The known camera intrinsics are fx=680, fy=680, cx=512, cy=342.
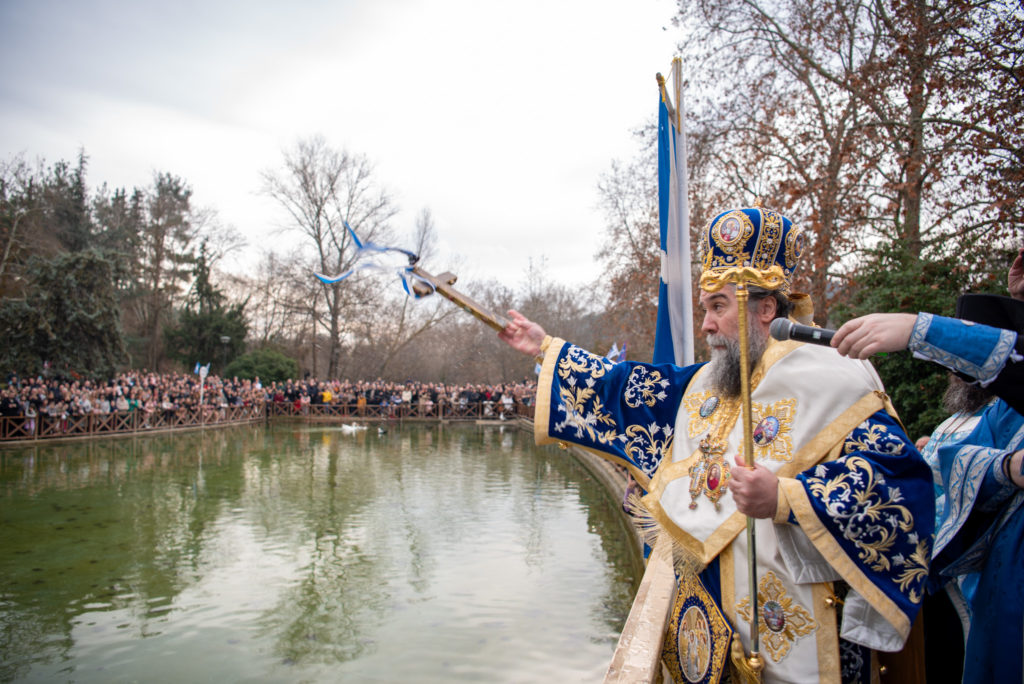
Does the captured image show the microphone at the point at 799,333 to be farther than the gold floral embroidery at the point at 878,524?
No

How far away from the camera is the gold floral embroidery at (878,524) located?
1.97 m

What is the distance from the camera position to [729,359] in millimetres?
2436

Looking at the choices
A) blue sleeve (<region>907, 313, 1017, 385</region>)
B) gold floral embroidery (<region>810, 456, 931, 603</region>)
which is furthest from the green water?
blue sleeve (<region>907, 313, 1017, 385</region>)

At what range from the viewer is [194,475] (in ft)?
49.3

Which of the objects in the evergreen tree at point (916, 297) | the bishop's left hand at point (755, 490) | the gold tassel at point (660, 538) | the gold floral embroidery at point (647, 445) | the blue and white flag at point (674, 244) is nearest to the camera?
the bishop's left hand at point (755, 490)

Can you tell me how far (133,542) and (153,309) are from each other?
3785 centimetres

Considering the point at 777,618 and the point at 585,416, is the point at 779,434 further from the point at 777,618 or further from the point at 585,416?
the point at 585,416

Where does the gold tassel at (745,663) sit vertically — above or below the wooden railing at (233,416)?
above

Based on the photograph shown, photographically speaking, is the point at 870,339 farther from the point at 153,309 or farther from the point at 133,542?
the point at 153,309

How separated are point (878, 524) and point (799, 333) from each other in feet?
2.10

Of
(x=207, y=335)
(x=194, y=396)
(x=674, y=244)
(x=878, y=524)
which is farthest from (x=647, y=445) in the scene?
(x=207, y=335)

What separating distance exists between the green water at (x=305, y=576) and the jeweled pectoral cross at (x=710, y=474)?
383 centimetres

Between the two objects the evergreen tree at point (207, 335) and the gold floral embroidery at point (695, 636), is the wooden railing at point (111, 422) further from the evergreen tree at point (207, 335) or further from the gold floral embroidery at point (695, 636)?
the gold floral embroidery at point (695, 636)

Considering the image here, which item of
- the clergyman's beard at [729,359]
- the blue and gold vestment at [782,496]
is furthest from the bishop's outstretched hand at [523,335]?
the clergyman's beard at [729,359]
